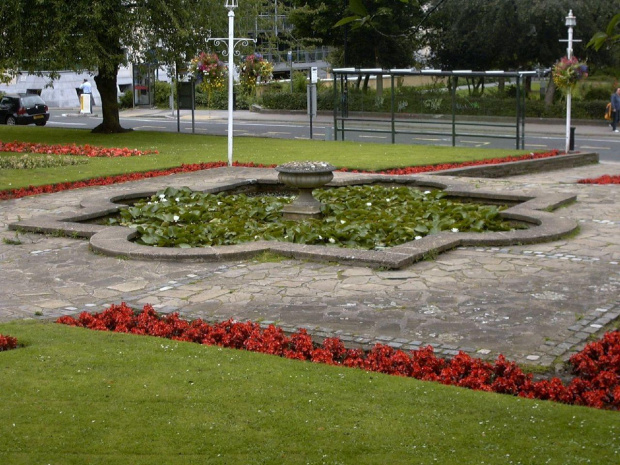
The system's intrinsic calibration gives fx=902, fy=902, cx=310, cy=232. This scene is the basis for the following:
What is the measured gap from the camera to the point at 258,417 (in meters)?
5.28

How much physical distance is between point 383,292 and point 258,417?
3.52 m

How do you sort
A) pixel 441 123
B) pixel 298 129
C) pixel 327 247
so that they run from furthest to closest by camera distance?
1. pixel 298 129
2. pixel 441 123
3. pixel 327 247

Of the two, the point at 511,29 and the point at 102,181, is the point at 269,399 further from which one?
→ the point at 511,29

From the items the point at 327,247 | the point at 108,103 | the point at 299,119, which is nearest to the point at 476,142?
the point at 108,103

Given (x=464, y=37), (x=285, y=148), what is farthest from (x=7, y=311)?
(x=464, y=37)

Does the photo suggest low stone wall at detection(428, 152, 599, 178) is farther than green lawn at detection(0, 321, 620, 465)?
Yes

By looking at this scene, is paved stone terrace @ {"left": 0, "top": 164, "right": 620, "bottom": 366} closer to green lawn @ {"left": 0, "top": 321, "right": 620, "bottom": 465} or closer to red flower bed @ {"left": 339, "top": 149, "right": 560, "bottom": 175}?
green lawn @ {"left": 0, "top": 321, "right": 620, "bottom": 465}

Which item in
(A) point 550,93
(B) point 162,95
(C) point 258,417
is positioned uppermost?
(B) point 162,95

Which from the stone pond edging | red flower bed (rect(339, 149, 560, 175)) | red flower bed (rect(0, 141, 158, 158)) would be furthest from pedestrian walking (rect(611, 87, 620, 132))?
the stone pond edging

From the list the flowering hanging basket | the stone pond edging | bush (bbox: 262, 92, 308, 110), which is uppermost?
the flowering hanging basket

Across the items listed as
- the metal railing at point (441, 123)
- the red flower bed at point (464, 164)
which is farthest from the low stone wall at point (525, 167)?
the metal railing at point (441, 123)

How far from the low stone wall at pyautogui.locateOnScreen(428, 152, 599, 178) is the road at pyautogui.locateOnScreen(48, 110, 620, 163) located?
8.50ft

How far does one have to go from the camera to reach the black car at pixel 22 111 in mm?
36750

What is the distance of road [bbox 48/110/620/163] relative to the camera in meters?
26.7
